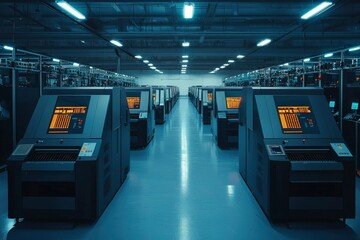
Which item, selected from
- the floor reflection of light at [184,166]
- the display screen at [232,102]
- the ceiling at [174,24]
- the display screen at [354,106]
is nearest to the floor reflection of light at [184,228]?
the floor reflection of light at [184,166]

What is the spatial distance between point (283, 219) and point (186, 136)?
744 cm

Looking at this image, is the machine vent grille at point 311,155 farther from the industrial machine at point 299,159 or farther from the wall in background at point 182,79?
the wall in background at point 182,79

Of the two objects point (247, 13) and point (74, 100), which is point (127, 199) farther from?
point (247, 13)

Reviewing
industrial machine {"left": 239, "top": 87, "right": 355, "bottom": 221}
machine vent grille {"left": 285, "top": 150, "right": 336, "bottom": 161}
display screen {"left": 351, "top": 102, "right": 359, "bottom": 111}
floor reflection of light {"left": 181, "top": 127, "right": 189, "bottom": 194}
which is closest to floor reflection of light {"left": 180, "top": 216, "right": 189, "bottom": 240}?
industrial machine {"left": 239, "top": 87, "right": 355, "bottom": 221}

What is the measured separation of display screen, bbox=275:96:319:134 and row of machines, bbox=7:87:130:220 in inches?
86.9

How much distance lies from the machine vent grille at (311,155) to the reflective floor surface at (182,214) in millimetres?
736

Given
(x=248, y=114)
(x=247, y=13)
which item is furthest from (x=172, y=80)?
(x=248, y=114)

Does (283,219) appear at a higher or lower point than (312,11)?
lower

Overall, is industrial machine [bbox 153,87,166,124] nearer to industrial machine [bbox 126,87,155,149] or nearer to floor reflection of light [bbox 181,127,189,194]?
floor reflection of light [bbox 181,127,189,194]

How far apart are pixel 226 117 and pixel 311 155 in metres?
5.08

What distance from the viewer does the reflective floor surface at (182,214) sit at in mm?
3672

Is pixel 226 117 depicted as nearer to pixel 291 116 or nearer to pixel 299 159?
pixel 291 116

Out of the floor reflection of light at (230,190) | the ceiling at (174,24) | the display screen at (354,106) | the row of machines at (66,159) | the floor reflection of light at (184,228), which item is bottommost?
the floor reflection of light at (184,228)

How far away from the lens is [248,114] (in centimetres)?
518
